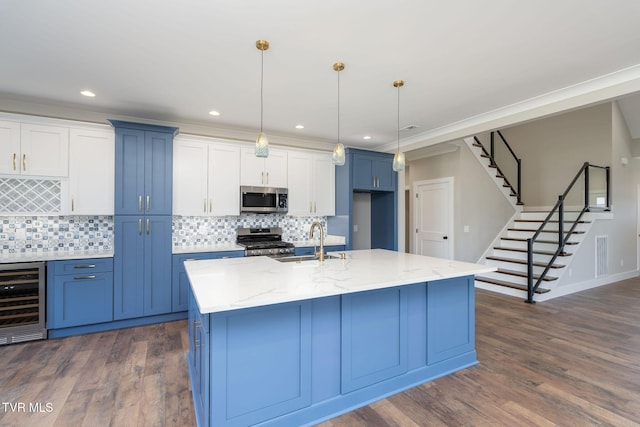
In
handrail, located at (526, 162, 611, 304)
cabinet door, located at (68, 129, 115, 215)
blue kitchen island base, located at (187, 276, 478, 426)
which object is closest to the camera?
blue kitchen island base, located at (187, 276, 478, 426)

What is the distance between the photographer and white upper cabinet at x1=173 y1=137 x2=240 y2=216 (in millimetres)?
3967

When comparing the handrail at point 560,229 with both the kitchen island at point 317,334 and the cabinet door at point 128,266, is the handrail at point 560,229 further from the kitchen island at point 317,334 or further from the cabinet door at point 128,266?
the cabinet door at point 128,266

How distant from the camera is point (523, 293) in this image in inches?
186

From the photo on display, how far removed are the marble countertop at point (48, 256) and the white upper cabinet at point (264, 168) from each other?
6.33ft

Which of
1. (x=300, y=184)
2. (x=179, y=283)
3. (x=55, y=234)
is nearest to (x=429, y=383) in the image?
(x=179, y=283)

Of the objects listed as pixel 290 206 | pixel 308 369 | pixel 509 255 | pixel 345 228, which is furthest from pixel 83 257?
pixel 509 255

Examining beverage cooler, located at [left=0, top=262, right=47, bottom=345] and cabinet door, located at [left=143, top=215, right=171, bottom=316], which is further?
cabinet door, located at [left=143, top=215, right=171, bottom=316]

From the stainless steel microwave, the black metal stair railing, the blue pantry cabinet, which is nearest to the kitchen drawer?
the blue pantry cabinet

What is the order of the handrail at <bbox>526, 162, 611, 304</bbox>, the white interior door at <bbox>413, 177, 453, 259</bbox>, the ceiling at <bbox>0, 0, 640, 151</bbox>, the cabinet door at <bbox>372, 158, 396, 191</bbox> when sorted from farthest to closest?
1. the white interior door at <bbox>413, 177, 453, 259</bbox>
2. the cabinet door at <bbox>372, 158, 396, 191</bbox>
3. the handrail at <bbox>526, 162, 611, 304</bbox>
4. the ceiling at <bbox>0, 0, 640, 151</bbox>

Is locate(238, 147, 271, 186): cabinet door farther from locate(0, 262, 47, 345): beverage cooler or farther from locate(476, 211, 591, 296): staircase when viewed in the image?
locate(476, 211, 591, 296): staircase

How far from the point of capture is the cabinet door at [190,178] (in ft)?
13.0

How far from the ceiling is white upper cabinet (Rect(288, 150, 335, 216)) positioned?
0.92 metres

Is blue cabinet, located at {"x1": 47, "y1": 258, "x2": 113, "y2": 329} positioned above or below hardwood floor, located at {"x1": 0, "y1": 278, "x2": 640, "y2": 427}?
above

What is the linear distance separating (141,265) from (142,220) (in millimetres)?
543
